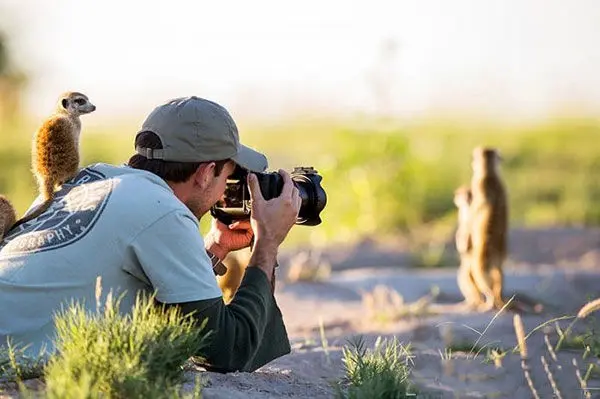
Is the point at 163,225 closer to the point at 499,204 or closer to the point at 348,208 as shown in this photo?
the point at 499,204

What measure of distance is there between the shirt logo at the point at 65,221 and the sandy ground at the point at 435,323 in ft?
2.16

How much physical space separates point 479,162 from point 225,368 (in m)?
5.82

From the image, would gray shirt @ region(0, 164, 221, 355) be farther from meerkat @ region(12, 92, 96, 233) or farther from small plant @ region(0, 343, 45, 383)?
meerkat @ region(12, 92, 96, 233)

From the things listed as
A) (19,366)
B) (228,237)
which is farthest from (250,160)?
(19,366)

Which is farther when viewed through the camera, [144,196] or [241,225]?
[241,225]

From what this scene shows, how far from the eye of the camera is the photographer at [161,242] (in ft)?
13.2

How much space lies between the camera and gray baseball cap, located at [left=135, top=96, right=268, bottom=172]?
14.0 feet

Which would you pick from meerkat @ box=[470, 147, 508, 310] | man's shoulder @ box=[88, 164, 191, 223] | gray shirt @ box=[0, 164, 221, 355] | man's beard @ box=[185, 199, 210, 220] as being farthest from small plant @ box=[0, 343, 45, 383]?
meerkat @ box=[470, 147, 508, 310]

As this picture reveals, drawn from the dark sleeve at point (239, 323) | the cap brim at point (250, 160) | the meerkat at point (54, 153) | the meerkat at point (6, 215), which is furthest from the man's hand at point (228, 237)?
the meerkat at point (6, 215)

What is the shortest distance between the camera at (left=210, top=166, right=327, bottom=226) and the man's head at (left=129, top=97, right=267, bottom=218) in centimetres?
10

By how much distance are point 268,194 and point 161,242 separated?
56 centimetres

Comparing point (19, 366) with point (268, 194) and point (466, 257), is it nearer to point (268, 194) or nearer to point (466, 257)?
point (268, 194)

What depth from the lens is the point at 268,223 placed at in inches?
170

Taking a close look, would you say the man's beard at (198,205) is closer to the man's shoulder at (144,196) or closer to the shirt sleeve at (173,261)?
the man's shoulder at (144,196)
